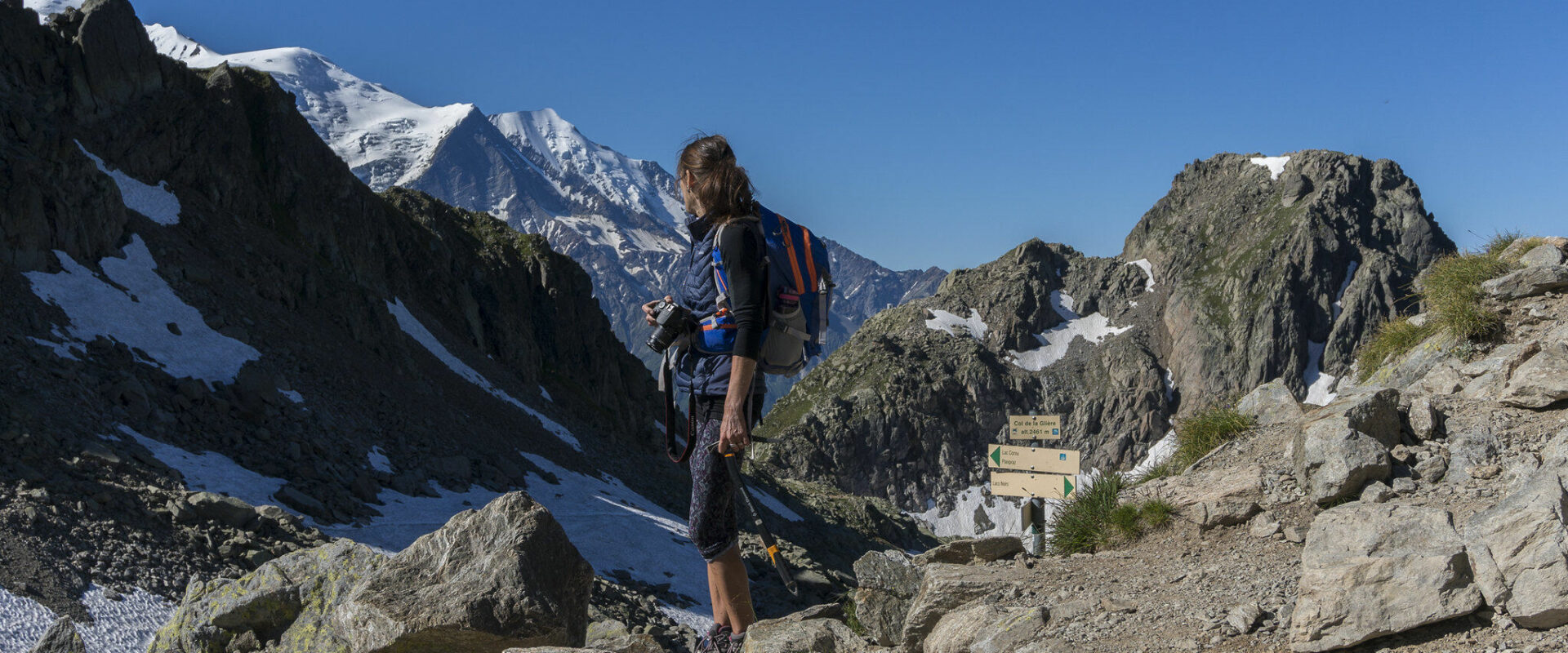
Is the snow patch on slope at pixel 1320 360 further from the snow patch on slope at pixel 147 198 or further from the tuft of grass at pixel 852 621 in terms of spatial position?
the tuft of grass at pixel 852 621

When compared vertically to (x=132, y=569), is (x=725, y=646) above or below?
above

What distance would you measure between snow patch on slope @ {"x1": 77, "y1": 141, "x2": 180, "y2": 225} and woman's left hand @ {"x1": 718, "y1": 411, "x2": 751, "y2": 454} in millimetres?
42507

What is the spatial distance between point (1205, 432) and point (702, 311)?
6.45 meters

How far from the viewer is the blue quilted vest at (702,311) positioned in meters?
6.10

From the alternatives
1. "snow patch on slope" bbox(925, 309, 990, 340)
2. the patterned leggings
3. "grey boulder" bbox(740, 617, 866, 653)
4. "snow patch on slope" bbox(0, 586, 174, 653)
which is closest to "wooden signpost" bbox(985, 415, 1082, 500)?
"grey boulder" bbox(740, 617, 866, 653)

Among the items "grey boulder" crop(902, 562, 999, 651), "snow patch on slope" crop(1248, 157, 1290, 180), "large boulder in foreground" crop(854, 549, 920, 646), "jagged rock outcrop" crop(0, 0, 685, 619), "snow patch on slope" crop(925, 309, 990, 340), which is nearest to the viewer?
"grey boulder" crop(902, 562, 999, 651)

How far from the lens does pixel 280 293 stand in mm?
41812

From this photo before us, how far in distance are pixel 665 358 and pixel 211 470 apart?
2127 cm

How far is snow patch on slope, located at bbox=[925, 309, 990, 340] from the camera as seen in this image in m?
184

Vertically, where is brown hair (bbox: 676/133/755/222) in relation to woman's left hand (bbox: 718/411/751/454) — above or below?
above

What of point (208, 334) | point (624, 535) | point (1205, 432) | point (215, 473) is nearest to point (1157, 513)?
point (1205, 432)

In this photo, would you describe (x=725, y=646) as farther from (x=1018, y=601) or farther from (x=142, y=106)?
(x=142, y=106)

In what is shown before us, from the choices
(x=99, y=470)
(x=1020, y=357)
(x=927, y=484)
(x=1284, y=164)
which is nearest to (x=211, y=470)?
(x=99, y=470)

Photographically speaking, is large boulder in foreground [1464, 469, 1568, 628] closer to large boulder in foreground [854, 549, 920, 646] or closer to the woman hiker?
large boulder in foreground [854, 549, 920, 646]
